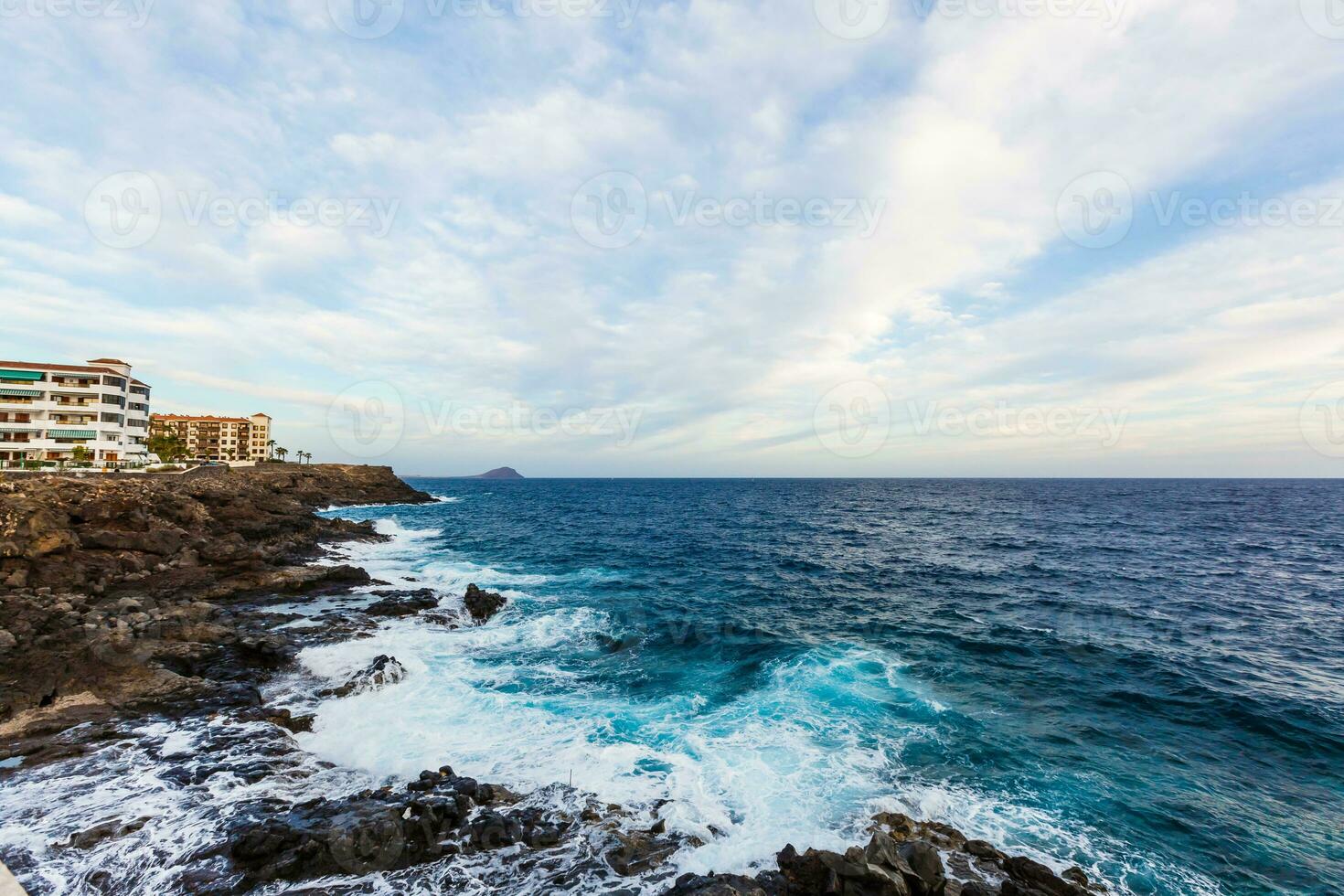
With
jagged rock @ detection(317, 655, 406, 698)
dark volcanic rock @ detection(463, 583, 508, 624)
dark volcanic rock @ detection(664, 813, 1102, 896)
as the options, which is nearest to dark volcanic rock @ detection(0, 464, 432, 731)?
jagged rock @ detection(317, 655, 406, 698)

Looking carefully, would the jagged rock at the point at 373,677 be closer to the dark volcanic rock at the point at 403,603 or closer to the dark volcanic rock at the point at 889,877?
the dark volcanic rock at the point at 403,603

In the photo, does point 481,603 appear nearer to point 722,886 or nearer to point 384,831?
point 384,831

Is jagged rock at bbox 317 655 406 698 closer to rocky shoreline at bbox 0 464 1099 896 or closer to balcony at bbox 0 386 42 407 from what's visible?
rocky shoreline at bbox 0 464 1099 896

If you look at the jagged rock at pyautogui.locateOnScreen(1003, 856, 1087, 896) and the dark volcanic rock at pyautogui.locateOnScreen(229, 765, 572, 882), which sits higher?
the dark volcanic rock at pyautogui.locateOnScreen(229, 765, 572, 882)

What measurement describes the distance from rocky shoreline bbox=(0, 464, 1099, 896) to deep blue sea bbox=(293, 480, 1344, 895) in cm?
111

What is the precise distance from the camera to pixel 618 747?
48.7 feet

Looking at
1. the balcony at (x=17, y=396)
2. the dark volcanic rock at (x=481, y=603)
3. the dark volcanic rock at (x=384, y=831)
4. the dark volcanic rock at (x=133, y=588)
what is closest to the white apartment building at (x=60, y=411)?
the balcony at (x=17, y=396)

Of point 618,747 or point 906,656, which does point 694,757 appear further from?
point 906,656

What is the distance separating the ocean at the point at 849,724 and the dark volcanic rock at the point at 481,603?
117cm

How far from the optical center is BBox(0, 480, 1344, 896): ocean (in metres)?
11.2

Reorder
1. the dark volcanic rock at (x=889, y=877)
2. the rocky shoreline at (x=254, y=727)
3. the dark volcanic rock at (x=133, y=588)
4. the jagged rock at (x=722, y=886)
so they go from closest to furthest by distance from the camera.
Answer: the jagged rock at (x=722, y=886)
the dark volcanic rock at (x=889, y=877)
the rocky shoreline at (x=254, y=727)
the dark volcanic rock at (x=133, y=588)

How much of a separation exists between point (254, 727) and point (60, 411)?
74.6 m

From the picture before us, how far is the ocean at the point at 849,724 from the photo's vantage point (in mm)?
11188

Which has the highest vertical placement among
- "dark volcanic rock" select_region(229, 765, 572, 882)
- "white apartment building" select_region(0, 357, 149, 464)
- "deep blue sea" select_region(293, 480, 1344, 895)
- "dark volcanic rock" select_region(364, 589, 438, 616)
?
"white apartment building" select_region(0, 357, 149, 464)
